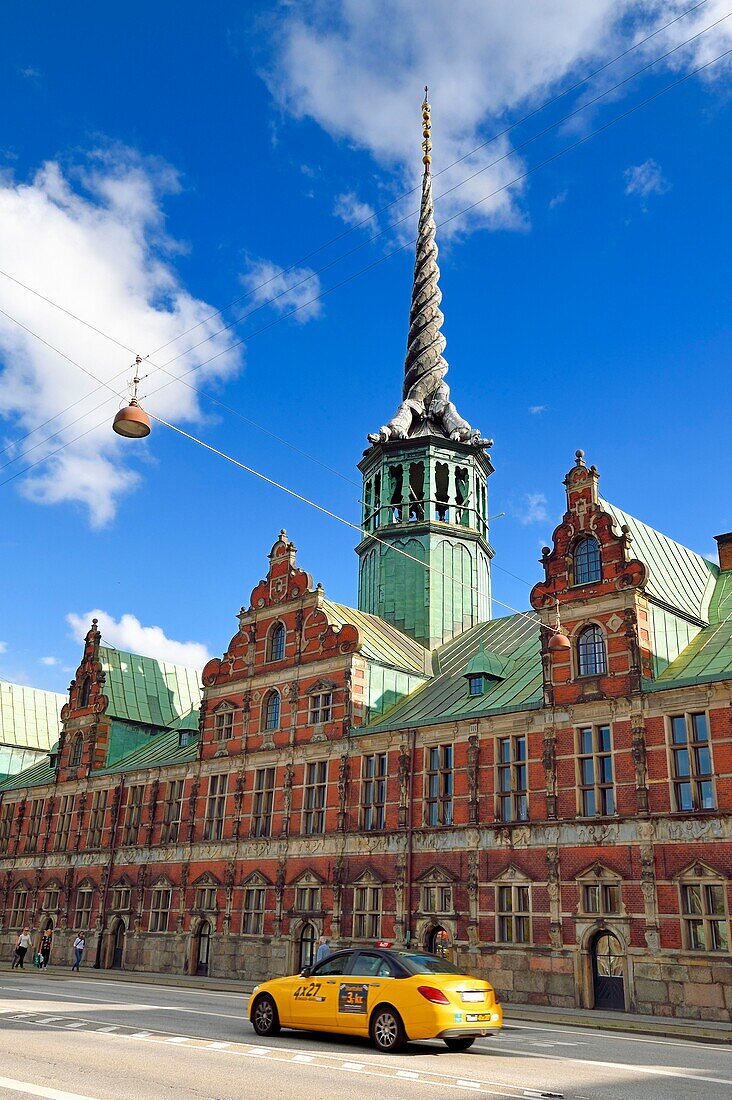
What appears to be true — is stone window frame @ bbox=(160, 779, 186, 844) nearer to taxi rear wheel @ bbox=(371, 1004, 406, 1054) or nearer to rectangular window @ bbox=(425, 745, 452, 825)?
rectangular window @ bbox=(425, 745, 452, 825)

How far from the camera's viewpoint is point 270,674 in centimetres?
4547

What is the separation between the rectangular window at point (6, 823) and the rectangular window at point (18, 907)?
4126 mm

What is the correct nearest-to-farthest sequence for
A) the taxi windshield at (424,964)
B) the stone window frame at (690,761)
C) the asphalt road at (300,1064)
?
the asphalt road at (300,1064) < the taxi windshield at (424,964) < the stone window frame at (690,761)

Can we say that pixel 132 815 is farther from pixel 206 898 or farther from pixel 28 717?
pixel 28 717

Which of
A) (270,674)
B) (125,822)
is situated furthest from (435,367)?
(125,822)

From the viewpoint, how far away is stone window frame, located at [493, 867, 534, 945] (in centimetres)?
3247

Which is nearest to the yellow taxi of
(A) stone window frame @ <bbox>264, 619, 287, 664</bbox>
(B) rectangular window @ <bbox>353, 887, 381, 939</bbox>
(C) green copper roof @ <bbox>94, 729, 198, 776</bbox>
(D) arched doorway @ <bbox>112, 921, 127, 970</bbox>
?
(B) rectangular window @ <bbox>353, 887, 381, 939</bbox>

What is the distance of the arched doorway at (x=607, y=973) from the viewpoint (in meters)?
29.6

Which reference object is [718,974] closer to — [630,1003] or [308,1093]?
[630,1003]

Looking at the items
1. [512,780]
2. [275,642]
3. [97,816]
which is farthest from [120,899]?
[512,780]

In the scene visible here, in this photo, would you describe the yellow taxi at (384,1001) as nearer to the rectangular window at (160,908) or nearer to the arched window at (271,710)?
the arched window at (271,710)

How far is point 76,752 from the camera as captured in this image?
58719 millimetres

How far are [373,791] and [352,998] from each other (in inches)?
904

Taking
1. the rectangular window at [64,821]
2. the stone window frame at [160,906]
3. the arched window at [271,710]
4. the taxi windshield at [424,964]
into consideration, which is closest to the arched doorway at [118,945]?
the stone window frame at [160,906]
